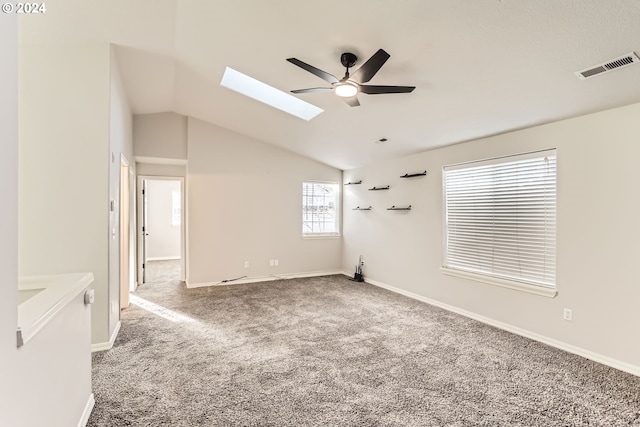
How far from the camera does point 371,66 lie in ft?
7.49

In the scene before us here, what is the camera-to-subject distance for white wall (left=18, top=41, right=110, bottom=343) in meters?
2.84

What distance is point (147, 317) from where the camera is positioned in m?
3.94

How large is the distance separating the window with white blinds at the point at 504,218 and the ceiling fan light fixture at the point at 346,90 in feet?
7.12

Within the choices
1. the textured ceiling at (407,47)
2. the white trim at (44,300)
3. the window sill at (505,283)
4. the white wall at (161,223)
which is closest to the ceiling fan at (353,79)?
the textured ceiling at (407,47)

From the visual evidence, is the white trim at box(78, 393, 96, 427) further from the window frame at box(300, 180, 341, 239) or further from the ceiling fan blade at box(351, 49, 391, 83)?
the window frame at box(300, 180, 341, 239)

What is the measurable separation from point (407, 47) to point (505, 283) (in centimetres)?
283

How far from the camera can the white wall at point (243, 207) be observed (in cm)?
544

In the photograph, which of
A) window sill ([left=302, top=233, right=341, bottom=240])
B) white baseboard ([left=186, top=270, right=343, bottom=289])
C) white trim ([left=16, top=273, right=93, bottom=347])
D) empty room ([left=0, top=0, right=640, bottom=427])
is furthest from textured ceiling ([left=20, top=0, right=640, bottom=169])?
white baseboard ([left=186, top=270, right=343, bottom=289])

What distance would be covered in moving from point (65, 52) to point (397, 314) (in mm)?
4653

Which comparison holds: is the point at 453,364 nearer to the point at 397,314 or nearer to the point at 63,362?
the point at 397,314

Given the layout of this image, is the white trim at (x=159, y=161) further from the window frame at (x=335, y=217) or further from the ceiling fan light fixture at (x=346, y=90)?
the ceiling fan light fixture at (x=346, y=90)

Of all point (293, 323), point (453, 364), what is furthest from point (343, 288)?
point (453, 364)

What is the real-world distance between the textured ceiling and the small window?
261 cm

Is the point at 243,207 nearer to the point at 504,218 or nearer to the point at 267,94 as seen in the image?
the point at 267,94
